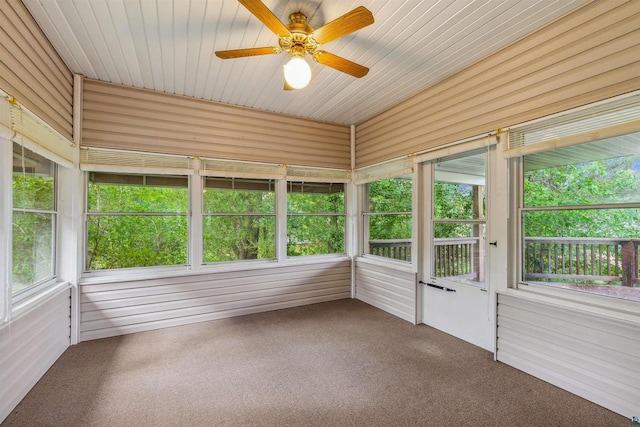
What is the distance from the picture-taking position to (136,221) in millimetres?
3527

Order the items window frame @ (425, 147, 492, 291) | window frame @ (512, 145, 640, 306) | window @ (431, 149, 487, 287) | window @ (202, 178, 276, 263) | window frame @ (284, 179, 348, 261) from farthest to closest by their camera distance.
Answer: window frame @ (284, 179, 348, 261) < window @ (202, 178, 276, 263) < window @ (431, 149, 487, 287) < window frame @ (425, 147, 492, 291) < window frame @ (512, 145, 640, 306)

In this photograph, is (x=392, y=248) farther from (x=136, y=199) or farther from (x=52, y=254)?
(x=52, y=254)

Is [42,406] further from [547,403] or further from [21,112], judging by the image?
[547,403]

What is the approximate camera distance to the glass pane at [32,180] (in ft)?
7.31

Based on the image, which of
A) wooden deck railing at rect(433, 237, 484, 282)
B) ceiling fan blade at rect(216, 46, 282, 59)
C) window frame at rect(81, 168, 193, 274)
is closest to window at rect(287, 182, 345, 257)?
window frame at rect(81, 168, 193, 274)

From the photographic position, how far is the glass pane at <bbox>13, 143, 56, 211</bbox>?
87.7 inches

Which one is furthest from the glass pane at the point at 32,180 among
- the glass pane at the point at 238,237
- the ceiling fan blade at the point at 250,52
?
the ceiling fan blade at the point at 250,52

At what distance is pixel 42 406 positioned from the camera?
208 cm

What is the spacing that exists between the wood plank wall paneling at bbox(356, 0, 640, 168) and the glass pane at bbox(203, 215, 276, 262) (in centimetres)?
233

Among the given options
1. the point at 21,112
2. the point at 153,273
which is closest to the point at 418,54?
the point at 21,112

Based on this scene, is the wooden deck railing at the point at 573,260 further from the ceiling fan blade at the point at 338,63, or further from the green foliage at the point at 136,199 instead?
the green foliage at the point at 136,199

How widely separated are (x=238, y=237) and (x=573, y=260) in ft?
12.0

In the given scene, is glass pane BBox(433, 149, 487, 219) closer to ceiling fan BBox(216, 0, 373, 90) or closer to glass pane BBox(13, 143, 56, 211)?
ceiling fan BBox(216, 0, 373, 90)

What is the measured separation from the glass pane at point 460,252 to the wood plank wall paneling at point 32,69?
158 inches
